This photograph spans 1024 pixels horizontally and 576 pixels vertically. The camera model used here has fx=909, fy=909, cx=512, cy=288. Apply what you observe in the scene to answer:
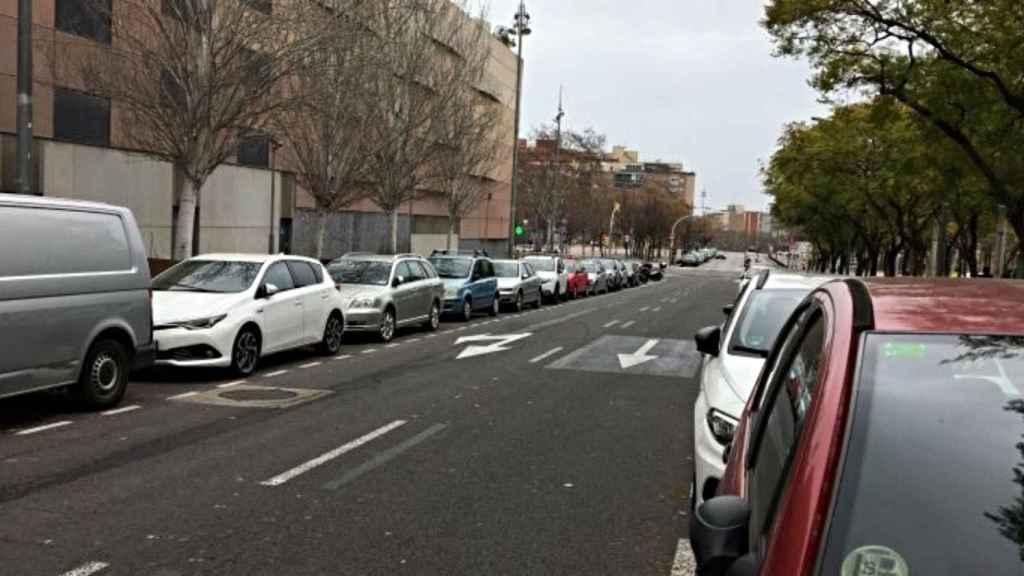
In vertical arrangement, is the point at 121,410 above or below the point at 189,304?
below

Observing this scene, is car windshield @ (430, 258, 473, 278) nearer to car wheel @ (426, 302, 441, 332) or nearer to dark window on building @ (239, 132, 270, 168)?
car wheel @ (426, 302, 441, 332)

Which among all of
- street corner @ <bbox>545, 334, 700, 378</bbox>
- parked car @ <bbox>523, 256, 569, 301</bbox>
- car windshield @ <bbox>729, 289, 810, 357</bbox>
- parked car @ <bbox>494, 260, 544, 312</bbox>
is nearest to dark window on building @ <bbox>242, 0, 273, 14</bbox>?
street corner @ <bbox>545, 334, 700, 378</bbox>

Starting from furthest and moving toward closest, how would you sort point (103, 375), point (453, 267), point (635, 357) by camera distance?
point (453, 267)
point (635, 357)
point (103, 375)

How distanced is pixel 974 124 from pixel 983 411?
20688 mm

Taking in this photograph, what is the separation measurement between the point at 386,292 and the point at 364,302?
0.57 meters

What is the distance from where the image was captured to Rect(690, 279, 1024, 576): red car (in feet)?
5.89

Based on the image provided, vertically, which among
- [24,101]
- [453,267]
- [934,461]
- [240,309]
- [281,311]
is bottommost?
[281,311]

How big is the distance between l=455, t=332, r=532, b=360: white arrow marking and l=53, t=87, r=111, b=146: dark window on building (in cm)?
1143

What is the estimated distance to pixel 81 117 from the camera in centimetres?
2322

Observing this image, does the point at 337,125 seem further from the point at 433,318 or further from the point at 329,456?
the point at 329,456

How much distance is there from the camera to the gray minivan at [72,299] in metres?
7.91

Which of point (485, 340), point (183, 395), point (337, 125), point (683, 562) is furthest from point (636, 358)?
point (337, 125)

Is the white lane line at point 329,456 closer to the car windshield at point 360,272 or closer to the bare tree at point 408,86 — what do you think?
the car windshield at point 360,272

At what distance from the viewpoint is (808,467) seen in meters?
1.96
